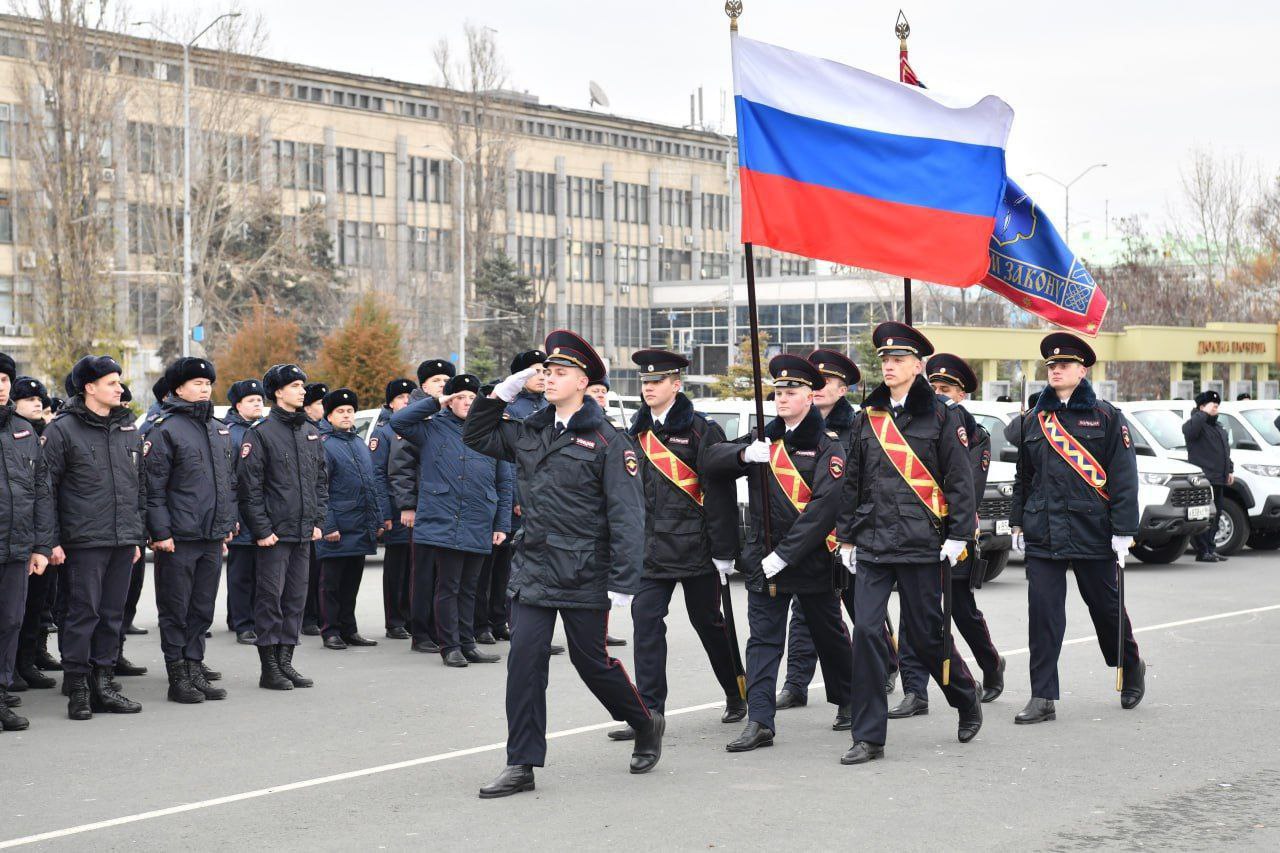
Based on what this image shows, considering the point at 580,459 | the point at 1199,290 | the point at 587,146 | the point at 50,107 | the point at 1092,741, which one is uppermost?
the point at 587,146

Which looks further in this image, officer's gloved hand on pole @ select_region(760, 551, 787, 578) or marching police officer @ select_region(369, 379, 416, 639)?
marching police officer @ select_region(369, 379, 416, 639)

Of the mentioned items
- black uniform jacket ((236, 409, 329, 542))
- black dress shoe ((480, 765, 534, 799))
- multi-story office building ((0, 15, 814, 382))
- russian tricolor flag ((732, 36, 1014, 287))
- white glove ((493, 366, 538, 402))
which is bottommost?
black dress shoe ((480, 765, 534, 799))

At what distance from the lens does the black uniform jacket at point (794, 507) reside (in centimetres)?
A: 841

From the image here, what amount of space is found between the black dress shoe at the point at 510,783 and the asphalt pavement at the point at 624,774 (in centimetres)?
7

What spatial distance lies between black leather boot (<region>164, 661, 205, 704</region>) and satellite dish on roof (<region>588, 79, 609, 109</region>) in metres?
79.3

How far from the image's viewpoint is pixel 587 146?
85.6 m

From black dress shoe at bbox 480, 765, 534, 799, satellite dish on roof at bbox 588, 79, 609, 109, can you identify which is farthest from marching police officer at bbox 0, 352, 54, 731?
satellite dish on roof at bbox 588, 79, 609, 109

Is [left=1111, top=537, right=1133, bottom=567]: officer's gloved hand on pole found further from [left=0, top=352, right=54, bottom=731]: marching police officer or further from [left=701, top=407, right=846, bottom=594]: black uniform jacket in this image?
[left=0, top=352, right=54, bottom=731]: marching police officer

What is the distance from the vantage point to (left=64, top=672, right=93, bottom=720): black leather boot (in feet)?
31.1

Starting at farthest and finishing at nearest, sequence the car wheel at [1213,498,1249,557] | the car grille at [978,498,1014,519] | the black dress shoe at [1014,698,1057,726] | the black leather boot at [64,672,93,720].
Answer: the car wheel at [1213,498,1249,557]
the car grille at [978,498,1014,519]
the black leather boot at [64,672,93,720]
the black dress shoe at [1014,698,1057,726]

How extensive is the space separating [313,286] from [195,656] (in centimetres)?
5364

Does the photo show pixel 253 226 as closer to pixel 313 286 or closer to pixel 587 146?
pixel 313 286

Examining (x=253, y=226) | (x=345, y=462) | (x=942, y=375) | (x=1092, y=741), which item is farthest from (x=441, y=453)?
(x=253, y=226)

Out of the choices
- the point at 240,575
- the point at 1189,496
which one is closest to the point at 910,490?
the point at 240,575
